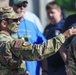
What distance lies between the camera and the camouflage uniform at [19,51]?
19.9 ft

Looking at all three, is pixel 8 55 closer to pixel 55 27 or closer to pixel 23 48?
pixel 23 48

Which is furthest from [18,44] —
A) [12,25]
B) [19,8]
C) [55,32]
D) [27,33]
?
[55,32]

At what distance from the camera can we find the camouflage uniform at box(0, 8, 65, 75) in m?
6.06

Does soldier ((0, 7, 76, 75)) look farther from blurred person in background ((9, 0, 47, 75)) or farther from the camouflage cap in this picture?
blurred person in background ((9, 0, 47, 75))

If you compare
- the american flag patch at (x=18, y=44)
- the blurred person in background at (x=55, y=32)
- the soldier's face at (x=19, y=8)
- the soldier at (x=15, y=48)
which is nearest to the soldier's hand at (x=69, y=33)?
the soldier at (x=15, y=48)

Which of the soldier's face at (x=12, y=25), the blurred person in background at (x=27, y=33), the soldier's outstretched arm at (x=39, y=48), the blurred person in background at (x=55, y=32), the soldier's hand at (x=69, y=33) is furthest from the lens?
the blurred person in background at (x=55, y=32)

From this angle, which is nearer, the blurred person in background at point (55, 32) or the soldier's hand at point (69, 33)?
the soldier's hand at point (69, 33)

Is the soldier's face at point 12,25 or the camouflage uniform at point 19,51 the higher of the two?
the soldier's face at point 12,25

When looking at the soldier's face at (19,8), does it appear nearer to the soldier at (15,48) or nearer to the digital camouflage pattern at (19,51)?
the soldier at (15,48)

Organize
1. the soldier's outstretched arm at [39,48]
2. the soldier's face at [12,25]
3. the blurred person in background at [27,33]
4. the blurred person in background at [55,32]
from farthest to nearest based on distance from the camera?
the blurred person in background at [55,32] < the blurred person in background at [27,33] < the soldier's face at [12,25] < the soldier's outstretched arm at [39,48]

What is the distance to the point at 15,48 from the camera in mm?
6102

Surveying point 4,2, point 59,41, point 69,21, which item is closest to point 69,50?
point 59,41

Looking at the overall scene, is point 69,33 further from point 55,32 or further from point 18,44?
point 55,32

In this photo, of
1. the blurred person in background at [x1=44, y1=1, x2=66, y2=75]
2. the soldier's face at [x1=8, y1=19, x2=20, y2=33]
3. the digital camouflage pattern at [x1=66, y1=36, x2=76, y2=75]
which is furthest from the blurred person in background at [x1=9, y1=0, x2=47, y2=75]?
the digital camouflage pattern at [x1=66, y1=36, x2=76, y2=75]
